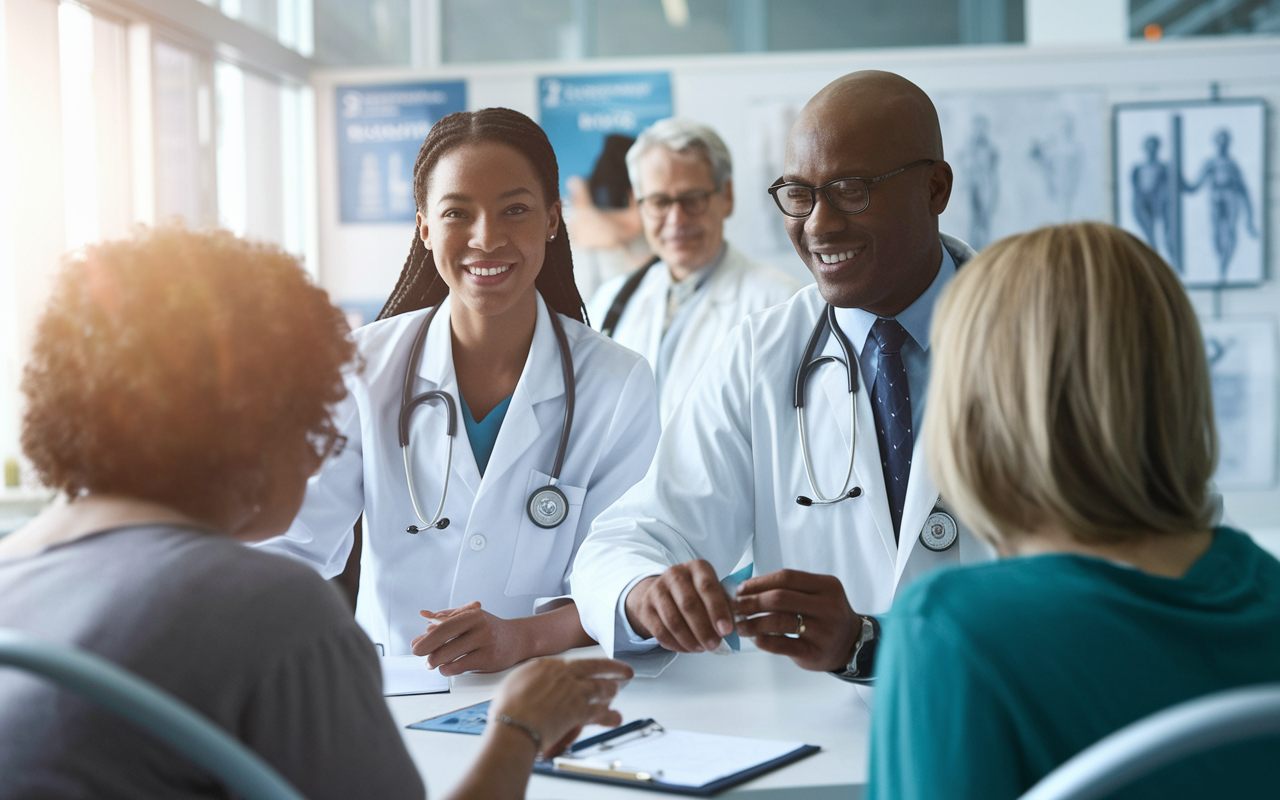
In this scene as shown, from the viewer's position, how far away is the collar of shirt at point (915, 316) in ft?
5.56

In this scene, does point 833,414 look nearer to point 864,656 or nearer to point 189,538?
point 864,656

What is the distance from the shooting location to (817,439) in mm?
1687

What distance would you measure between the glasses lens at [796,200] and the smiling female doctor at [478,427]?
16.1 inches

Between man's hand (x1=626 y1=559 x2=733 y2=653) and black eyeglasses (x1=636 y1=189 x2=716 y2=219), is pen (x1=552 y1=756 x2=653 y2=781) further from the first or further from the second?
black eyeglasses (x1=636 y1=189 x2=716 y2=219)

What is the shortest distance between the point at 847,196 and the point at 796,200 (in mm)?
85

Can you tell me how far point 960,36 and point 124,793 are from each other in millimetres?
4649

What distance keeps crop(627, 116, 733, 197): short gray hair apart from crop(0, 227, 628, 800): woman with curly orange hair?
8.24ft

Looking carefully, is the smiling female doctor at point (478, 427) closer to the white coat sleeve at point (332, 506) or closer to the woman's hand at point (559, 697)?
the white coat sleeve at point (332, 506)

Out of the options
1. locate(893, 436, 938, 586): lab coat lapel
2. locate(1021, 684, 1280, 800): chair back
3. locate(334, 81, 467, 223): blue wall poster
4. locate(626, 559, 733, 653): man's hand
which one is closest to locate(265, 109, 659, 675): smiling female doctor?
locate(626, 559, 733, 653): man's hand

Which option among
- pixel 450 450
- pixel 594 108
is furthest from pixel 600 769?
pixel 594 108

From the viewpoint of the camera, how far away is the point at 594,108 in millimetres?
4395

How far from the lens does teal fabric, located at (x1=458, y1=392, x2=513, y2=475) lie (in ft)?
6.25

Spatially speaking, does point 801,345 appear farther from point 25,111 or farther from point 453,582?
point 25,111

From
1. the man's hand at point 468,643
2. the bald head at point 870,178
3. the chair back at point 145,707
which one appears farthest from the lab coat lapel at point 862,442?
the chair back at point 145,707
